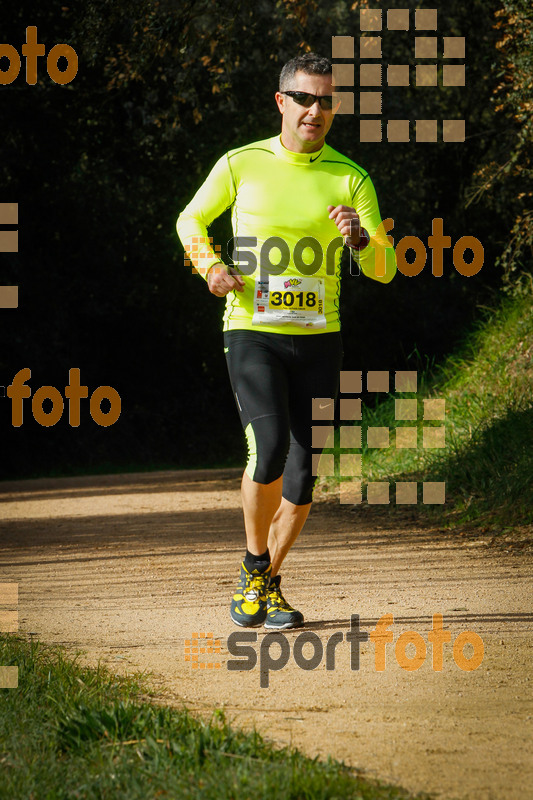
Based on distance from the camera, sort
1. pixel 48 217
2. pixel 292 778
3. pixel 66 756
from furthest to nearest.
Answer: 1. pixel 48 217
2. pixel 66 756
3. pixel 292 778

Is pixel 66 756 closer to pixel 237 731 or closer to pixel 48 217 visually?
pixel 237 731

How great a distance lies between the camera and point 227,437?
21.3m

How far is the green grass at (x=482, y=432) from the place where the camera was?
8055 millimetres

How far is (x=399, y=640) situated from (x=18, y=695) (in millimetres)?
1671

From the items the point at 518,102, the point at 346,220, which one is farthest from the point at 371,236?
the point at 518,102

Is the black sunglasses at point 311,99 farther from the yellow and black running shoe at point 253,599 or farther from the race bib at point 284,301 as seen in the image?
the yellow and black running shoe at point 253,599

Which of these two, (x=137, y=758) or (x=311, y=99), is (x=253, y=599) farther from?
(x=311, y=99)

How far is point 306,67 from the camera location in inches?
179

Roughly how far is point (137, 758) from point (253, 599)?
191 cm

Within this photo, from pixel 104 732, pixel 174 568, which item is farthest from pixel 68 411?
pixel 104 732

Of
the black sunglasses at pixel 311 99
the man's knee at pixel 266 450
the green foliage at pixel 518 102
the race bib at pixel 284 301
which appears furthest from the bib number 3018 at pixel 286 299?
the green foliage at pixel 518 102

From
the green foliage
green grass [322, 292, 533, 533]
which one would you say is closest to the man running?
green grass [322, 292, 533, 533]

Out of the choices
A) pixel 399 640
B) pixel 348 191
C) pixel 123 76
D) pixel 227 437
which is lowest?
pixel 227 437

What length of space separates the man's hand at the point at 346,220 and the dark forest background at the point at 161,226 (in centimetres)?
1324
